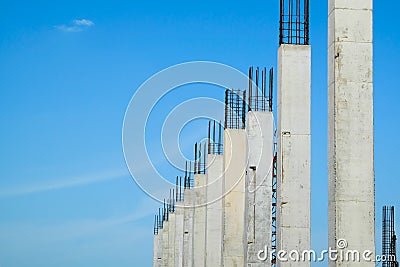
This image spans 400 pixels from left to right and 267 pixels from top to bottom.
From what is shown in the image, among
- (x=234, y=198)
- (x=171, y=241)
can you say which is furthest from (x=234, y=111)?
(x=171, y=241)

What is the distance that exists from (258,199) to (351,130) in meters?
6.63

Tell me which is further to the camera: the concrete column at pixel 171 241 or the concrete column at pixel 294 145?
the concrete column at pixel 171 241

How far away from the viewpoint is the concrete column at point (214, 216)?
25.4 m

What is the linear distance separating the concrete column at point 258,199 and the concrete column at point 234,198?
2.38 m

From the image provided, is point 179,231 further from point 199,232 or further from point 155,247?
point 155,247

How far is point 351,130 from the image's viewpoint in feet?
45.0

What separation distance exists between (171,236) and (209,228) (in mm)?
14672

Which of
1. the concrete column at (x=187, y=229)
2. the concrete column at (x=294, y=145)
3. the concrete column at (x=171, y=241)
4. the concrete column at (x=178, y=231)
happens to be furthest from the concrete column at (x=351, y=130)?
the concrete column at (x=171, y=241)

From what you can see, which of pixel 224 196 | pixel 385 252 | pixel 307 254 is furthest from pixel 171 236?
pixel 307 254

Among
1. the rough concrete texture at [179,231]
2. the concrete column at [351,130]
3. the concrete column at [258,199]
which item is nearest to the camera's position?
the concrete column at [351,130]

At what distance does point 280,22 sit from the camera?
17609 mm

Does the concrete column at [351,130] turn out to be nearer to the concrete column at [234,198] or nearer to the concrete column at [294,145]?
the concrete column at [294,145]

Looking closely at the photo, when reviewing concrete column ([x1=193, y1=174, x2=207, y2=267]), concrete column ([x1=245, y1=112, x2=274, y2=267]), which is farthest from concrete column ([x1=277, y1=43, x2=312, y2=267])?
concrete column ([x1=193, y1=174, x2=207, y2=267])

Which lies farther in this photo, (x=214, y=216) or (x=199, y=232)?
(x=199, y=232)
